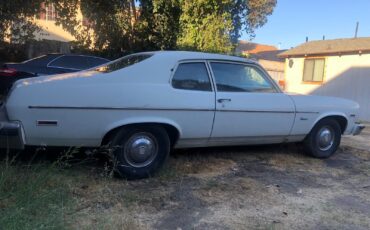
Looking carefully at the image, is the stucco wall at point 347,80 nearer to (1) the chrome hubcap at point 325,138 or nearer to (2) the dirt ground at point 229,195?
(1) the chrome hubcap at point 325,138

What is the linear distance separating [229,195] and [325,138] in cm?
259

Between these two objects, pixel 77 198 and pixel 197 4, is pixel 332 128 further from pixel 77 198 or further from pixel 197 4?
pixel 197 4

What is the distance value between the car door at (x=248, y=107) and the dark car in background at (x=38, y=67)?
18.0 ft

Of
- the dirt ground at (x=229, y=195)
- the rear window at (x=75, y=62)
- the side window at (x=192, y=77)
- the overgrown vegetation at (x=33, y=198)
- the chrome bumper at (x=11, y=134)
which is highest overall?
the side window at (x=192, y=77)

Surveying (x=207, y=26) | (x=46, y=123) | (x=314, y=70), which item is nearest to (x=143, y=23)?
(x=207, y=26)

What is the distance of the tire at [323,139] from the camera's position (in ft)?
21.7

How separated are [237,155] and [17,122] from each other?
10.7ft

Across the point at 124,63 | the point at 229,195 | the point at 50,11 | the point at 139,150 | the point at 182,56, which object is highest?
the point at 50,11

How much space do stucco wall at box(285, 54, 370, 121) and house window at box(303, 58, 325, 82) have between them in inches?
8.6

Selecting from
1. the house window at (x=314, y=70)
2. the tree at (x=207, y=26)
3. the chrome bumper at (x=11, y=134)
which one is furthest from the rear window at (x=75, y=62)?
the house window at (x=314, y=70)

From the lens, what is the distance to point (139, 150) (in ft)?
16.1

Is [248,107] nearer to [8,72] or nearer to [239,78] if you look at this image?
[239,78]

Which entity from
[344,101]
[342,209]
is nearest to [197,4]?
[344,101]

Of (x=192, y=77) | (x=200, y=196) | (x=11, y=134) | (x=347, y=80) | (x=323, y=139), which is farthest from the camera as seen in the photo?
(x=347, y=80)
